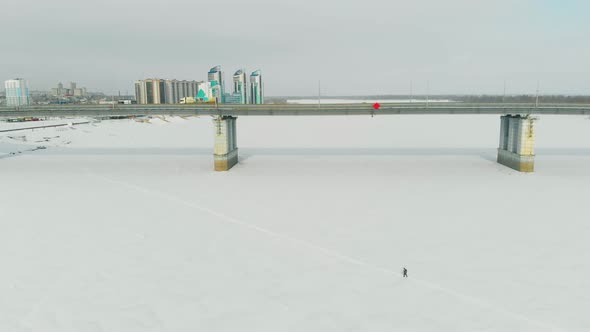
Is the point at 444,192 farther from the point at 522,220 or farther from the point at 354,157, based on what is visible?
the point at 354,157

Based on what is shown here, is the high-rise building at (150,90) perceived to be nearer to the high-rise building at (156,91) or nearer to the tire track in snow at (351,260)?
the high-rise building at (156,91)

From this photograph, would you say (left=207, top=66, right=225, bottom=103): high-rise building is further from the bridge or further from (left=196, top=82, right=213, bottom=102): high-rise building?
the bridge

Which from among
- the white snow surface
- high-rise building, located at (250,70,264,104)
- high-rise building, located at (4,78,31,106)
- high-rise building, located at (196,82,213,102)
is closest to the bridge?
the white snow surface

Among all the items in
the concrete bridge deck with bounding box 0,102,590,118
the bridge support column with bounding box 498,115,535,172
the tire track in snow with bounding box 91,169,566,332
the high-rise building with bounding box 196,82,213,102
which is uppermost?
the high-rise building with bounding box 196,82,213,102

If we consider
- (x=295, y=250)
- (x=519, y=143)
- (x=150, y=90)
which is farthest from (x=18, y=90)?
(x=519, y=143)

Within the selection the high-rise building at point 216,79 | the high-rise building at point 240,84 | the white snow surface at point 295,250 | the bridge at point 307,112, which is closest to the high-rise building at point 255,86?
the high-rise building at point 240,84

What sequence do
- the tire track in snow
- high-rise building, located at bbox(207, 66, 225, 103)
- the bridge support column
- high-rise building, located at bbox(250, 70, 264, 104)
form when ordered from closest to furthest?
the tire track in snow < the bridge support column < high-rise building, located at bbox(207, 66, 225, 103) < high-rise building, located at bbox(250, 70, 264, 104)

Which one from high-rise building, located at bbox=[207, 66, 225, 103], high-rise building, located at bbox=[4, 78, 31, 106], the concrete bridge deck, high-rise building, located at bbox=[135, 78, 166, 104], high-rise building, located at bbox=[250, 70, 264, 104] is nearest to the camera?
the concrete bridge deck

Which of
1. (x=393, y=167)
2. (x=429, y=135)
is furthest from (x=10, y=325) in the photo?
(x=429, y=135)
